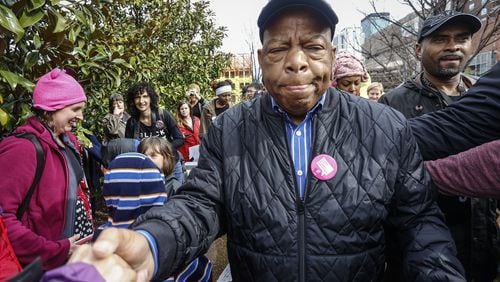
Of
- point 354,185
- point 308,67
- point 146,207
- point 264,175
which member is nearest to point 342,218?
point 354,185

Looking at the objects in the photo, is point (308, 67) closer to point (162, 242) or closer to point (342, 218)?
→ point (342, 218)

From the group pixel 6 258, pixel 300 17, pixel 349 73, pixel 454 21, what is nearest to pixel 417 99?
pixel 454 21

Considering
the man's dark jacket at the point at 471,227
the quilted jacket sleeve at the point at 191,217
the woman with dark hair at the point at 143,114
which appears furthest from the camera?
the woman with dark hair at the point at 143,114

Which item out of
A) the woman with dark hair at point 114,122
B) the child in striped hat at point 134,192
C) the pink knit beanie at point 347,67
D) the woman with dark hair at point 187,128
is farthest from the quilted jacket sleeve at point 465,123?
the woman with dark hair at point 187,128

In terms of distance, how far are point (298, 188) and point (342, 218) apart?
0.20 m

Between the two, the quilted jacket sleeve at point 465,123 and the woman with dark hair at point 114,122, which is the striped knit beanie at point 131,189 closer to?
the quilted jacket sleeve at point 465,123

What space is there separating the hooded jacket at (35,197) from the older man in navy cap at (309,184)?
4.05 ft

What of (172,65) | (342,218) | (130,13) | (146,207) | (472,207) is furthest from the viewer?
(172,65)

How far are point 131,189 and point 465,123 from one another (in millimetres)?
1746

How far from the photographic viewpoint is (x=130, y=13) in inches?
359

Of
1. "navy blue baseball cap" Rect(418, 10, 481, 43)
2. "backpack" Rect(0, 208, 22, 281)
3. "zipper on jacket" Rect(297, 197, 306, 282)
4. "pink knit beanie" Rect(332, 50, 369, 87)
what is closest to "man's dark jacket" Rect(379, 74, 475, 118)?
"navy blue baseball cap" Rect(418, 10, 481, 43)

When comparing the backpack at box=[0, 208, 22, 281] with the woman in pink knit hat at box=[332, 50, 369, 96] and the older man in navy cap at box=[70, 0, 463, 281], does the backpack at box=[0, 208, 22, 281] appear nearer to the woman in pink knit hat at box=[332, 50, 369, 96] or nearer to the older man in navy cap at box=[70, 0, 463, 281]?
the older man in navy cap at box=[70, 0, 463, 281]

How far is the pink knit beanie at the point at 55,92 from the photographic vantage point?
250 cm

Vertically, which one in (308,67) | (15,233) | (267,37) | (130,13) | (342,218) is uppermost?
(130,13)
